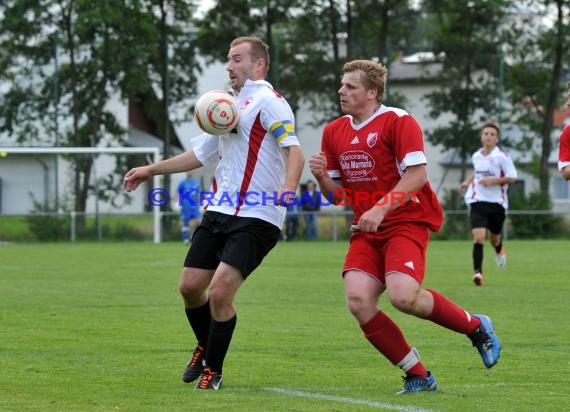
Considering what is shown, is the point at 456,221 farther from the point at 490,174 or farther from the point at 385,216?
the point at 385,216

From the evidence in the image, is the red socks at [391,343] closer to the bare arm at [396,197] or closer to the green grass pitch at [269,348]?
the green grass pitch at [269,348]

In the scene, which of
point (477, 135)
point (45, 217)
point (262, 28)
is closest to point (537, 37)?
point (477, 135)

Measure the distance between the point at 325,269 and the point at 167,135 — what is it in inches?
629

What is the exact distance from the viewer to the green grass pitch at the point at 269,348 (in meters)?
6.36

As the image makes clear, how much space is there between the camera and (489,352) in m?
6.73

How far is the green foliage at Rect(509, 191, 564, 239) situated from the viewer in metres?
32.0

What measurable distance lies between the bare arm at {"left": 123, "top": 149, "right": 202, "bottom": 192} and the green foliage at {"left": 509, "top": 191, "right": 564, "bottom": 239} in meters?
25.5

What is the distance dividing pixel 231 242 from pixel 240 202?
25 centimetres

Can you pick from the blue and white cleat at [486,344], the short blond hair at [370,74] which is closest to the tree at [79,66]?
the short blond hair at [370,74]

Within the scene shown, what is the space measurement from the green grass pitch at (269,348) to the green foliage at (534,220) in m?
14.8

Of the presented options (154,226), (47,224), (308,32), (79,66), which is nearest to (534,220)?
(308,32)

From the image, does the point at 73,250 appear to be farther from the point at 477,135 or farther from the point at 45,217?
the point at 477,135

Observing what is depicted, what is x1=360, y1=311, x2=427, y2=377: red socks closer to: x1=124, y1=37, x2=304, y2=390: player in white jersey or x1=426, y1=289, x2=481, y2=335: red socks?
x1=426, y1=289, x2=481, y2=335: red socks

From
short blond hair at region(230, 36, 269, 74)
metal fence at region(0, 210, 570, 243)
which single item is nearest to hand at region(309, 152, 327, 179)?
short blond hair at region(230, 36, 269, 74)
